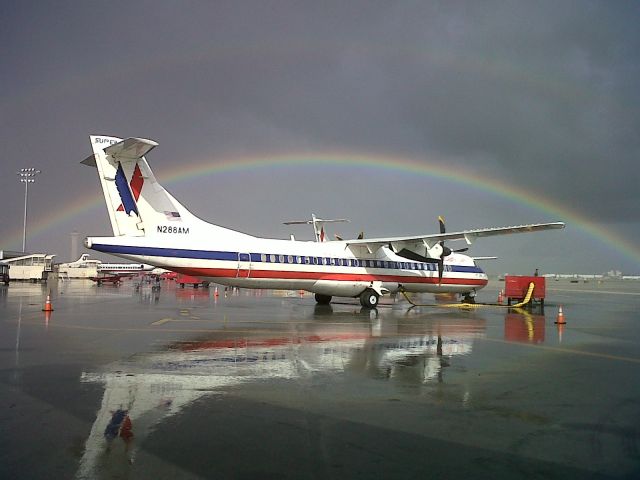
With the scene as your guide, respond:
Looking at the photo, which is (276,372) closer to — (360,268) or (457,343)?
(457,343)

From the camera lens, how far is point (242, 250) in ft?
81.2

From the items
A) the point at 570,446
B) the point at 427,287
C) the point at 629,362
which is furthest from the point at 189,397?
the point at 427,287

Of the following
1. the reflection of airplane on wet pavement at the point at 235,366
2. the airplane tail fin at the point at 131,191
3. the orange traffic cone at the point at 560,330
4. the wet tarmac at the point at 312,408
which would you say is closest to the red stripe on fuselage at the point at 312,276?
A: the airplane tail fin at the point at 131,191

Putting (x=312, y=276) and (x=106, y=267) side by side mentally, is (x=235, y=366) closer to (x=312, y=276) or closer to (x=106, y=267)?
(x=312, y=276)

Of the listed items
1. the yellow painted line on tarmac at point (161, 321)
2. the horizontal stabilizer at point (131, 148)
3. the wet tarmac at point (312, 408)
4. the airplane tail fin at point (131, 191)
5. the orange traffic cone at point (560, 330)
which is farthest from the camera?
the airplane tail fin at point (131, 191)

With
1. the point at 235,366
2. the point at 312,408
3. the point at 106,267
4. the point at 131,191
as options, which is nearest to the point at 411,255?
the point at 131,191

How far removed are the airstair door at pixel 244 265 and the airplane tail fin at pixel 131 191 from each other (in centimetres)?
334

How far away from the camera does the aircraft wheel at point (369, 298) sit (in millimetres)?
29547

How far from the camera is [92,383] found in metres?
8.66

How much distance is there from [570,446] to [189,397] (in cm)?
538

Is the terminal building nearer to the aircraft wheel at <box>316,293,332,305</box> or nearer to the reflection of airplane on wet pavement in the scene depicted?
the aircraft wheel at <box>316,293,332,305</box>

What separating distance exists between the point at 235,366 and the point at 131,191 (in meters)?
13.9

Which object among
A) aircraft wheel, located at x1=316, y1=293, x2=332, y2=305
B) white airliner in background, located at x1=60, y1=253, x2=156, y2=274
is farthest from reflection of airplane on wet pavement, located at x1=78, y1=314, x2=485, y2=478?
white airliner in background, located at x1=60, y1=253, x2=156, y2=274

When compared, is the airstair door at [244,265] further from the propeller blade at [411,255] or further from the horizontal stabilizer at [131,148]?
the propeller blade at [411,255]
